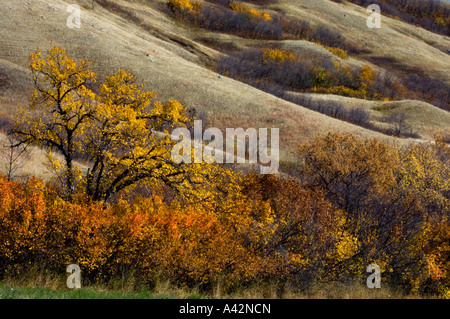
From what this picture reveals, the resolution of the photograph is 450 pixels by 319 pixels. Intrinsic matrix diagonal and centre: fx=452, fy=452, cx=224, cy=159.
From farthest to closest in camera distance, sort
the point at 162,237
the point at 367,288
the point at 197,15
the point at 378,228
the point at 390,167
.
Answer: the point at 197,15 → the point at 390,167 → the point at 378,228 → the point at 367,288 → the point at 162,237

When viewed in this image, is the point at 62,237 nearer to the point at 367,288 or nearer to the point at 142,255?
the point at 142,255

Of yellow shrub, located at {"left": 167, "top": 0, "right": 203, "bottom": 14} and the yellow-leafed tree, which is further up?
yellow shrub, located at {"left": 167, "top": 0, "right": 203, "bottom": 14}

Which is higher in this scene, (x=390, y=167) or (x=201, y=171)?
(x=201, y=171)

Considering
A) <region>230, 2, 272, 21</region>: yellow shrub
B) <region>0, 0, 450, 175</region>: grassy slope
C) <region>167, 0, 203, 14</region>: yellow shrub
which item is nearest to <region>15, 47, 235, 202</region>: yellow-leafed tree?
<region>0, 0, 450, 175</region>: grassy slope

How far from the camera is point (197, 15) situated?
155m

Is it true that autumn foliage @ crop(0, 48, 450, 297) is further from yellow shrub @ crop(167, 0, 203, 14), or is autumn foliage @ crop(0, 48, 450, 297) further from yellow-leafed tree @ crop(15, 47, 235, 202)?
yellow shrub @ crop(167, 0, 203, 14)

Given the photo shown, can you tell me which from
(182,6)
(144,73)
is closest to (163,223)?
(144,73)

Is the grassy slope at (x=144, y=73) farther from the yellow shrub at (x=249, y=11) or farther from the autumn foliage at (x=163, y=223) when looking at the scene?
the yellow shrub at (x=249, y=11)

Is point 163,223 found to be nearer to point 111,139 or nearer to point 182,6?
point 111,139

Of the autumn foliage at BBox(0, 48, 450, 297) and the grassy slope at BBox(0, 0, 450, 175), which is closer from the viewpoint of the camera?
the autumn foliage at BBox(0, 48, 450, 297)

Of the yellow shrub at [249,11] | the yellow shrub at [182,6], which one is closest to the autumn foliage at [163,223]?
the yellow shrub at [182,6]

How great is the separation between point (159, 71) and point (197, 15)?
8808 cm
